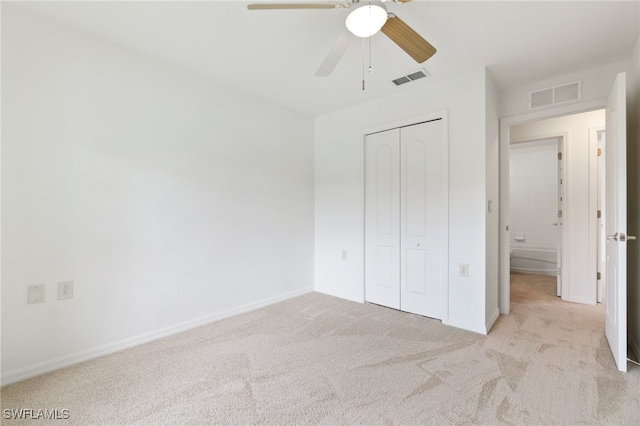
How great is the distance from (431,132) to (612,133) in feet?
4.42

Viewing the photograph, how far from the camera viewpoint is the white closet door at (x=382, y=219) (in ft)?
10.5

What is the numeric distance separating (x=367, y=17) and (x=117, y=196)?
2200 millimetres

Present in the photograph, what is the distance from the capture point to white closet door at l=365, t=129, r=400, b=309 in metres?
3.19

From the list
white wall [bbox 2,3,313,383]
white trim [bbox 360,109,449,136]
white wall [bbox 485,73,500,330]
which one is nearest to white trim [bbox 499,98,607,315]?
white wall [bbox 485,73,500,330]

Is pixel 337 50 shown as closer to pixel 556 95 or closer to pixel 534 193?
pixel 556 95

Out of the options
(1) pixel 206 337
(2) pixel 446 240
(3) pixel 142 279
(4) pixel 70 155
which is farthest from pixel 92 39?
(2) pixel 446 240

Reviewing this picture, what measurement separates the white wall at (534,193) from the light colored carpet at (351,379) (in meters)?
3.12

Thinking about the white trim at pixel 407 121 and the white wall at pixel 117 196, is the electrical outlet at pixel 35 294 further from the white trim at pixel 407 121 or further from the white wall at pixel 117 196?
the white trim at pixel 407 121

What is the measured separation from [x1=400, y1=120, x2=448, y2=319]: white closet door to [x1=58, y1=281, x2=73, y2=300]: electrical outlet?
2.93 m

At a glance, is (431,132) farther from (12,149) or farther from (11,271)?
(11,271)

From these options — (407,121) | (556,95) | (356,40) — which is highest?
(356,40)

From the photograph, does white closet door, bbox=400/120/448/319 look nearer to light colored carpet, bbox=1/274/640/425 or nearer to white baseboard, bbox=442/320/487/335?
white baseboard, bbox=442/320/487/335

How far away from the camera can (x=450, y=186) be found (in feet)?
9.04

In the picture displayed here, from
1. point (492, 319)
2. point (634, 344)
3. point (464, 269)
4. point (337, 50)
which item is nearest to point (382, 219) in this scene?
point (464, 269)
